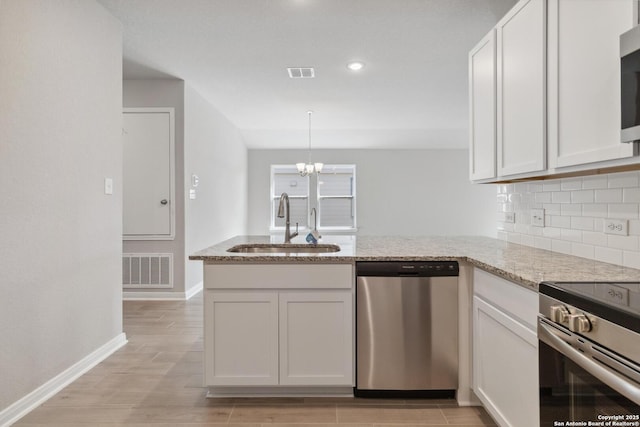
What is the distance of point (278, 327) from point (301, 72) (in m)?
3.01

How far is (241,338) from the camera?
2240mm

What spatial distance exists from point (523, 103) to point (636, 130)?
783mm

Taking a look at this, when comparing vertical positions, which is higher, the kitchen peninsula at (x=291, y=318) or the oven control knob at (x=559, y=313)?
the oven control knob at (x=559, y=313)

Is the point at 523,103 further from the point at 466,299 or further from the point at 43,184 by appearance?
the point at 43,184

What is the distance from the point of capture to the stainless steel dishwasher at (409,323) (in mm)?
2213

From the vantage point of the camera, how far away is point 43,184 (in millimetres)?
2332

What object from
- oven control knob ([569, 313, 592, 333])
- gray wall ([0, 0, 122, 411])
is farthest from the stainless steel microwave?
gray wall ([0, 0, 122, 411])

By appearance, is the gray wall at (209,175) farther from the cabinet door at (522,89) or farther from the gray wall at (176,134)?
the cabinet door at (522,89)

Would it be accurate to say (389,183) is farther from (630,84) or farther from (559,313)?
(559,313)

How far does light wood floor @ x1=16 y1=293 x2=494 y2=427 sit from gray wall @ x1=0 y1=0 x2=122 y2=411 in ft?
0.70

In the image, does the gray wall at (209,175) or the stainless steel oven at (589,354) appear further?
the gray wall at (209,175)

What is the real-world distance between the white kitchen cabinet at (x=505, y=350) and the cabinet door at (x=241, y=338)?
106cm

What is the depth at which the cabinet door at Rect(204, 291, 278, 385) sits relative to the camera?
2234 millimetres

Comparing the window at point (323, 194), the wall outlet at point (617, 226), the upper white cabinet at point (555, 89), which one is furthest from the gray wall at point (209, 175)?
the wall outlet at point (617, 226)
